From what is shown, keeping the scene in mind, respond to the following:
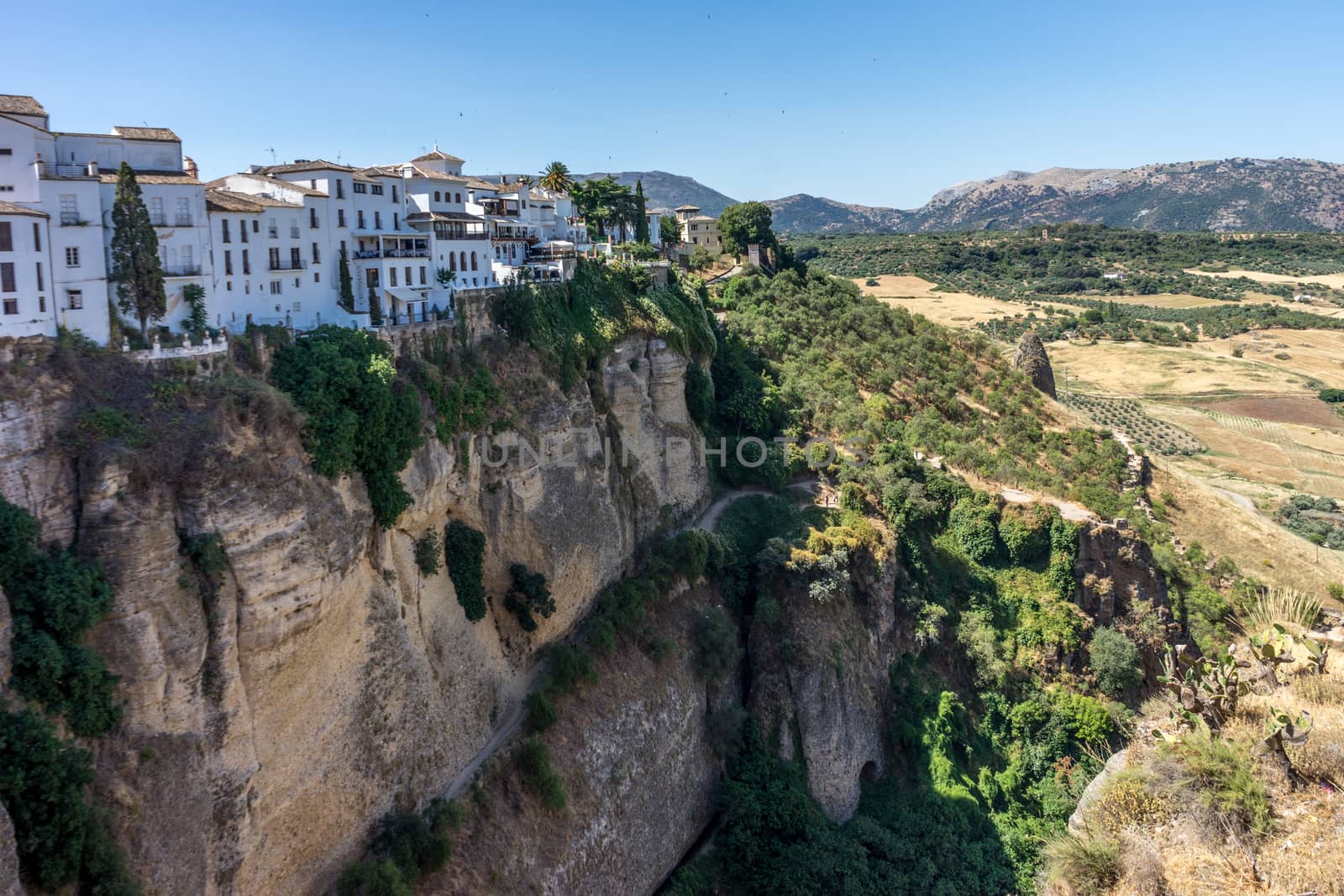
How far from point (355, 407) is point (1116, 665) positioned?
3354 centimetres

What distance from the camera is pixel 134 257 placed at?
24562 millimetres

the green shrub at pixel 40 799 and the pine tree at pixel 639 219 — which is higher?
the pine tree at pixel 639 219

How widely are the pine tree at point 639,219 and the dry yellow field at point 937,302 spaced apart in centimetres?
4359

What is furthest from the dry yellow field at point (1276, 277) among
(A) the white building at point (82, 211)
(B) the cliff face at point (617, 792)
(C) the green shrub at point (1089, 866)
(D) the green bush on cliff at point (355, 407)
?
(A) the white building at point (82, 211)

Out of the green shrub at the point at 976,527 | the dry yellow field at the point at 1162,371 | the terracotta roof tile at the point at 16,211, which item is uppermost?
the terracotta roof tile at the point at 16,211

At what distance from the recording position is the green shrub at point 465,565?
30.7m

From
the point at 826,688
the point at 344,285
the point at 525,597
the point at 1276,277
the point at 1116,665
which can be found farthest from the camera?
the point at 1276,277

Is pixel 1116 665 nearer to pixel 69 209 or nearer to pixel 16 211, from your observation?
pixel 69 209

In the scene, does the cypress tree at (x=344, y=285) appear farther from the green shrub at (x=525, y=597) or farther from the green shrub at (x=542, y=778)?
the green shrub at (x=542, y=778)

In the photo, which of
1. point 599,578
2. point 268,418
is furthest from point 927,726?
point 268,418

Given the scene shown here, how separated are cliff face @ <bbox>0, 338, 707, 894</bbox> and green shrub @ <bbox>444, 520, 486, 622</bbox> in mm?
372

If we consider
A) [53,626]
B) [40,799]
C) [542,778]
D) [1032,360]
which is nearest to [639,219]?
[1032,360]

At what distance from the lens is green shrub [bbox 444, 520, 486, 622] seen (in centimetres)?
3069

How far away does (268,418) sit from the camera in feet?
78.3
